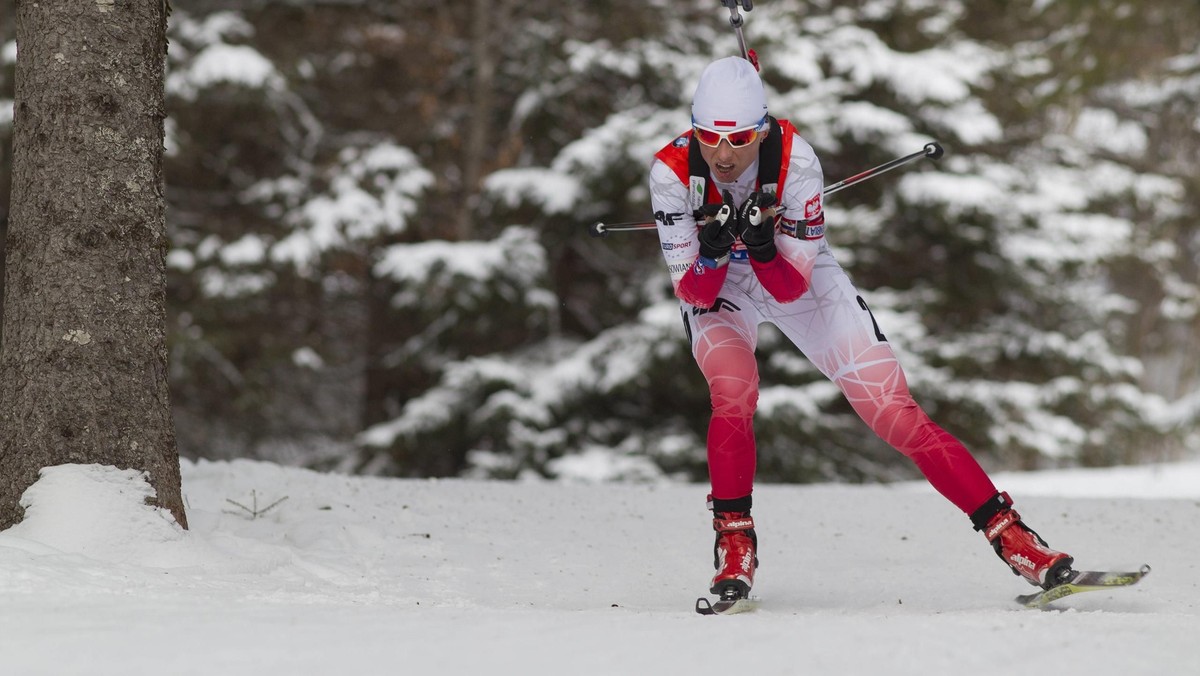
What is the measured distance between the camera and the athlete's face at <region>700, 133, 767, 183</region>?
417cm

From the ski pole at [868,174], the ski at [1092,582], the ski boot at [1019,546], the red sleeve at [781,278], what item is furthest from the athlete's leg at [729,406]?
the ski at [1092,582]

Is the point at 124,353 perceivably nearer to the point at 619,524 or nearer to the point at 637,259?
the point at 619,524

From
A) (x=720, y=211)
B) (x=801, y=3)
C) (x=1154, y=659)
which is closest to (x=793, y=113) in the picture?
(x=801, y=3)

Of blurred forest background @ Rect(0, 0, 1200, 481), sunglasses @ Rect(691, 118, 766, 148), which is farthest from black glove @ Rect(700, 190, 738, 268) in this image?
blurred forest background @ Rect(0, 0, 1200, 481)

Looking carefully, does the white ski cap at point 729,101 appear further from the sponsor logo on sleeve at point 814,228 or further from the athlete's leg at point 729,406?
the athlete's leg at point 729,406

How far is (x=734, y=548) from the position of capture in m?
4.32

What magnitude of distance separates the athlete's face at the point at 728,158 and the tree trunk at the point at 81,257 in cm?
205

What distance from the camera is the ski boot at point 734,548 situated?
4219 millimetres

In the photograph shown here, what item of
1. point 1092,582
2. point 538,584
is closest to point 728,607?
point 538,584

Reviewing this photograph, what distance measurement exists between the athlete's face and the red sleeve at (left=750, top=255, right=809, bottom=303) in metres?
0.30

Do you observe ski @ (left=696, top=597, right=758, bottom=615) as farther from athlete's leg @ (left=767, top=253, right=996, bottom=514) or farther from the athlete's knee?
athlete's leg @ (left=767, top=253, right=996, bottom=514)

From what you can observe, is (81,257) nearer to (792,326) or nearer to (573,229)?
(792,326)

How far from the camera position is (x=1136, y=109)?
67.1 feet

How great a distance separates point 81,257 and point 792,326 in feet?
8.35
